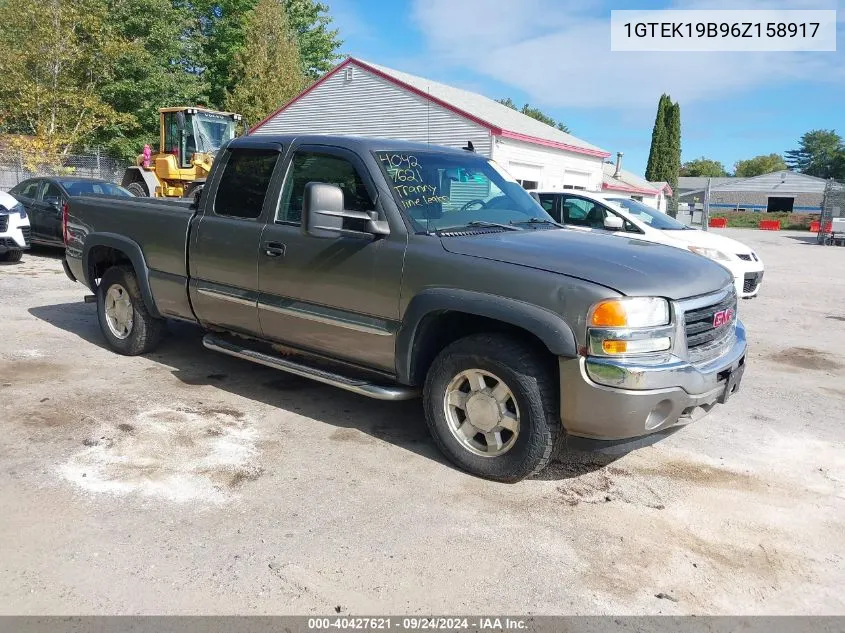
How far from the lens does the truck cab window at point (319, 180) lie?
435 cm

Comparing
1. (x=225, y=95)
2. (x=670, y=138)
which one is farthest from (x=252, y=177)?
(x=670, y=138)

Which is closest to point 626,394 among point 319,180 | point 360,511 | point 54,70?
point 360,511

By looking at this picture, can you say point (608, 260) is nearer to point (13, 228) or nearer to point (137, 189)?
point (13, 228)

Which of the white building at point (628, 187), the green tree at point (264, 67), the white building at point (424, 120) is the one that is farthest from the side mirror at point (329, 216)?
the green tree at point (264, 67)

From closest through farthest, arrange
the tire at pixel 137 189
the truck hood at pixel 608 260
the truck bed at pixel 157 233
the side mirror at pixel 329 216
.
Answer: the truck hood at pixel 608 260 < the side mirror at pixel 329 216 < the truck bed at pixel 157 233 < the tire at pixel 137 189

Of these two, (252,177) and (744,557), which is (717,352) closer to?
(744,557)

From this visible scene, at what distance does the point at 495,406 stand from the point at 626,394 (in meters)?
0.76

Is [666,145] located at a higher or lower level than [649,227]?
higher

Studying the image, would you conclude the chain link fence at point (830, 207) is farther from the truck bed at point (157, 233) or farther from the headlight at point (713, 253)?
the truck bed at point (157, 233)

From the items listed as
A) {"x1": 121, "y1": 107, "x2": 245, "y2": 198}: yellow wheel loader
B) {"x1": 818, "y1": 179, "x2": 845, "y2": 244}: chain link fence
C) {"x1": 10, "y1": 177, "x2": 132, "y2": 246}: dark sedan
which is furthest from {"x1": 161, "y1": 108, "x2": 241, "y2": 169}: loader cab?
{"x1": 818, "y1": 179, "x2": 845, "y2": 244}: chain link fence

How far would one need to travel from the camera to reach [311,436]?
4449 mm

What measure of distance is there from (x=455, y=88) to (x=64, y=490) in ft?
87.7

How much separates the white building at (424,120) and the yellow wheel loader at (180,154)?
4.63 metres

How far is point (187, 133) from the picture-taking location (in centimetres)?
1842
